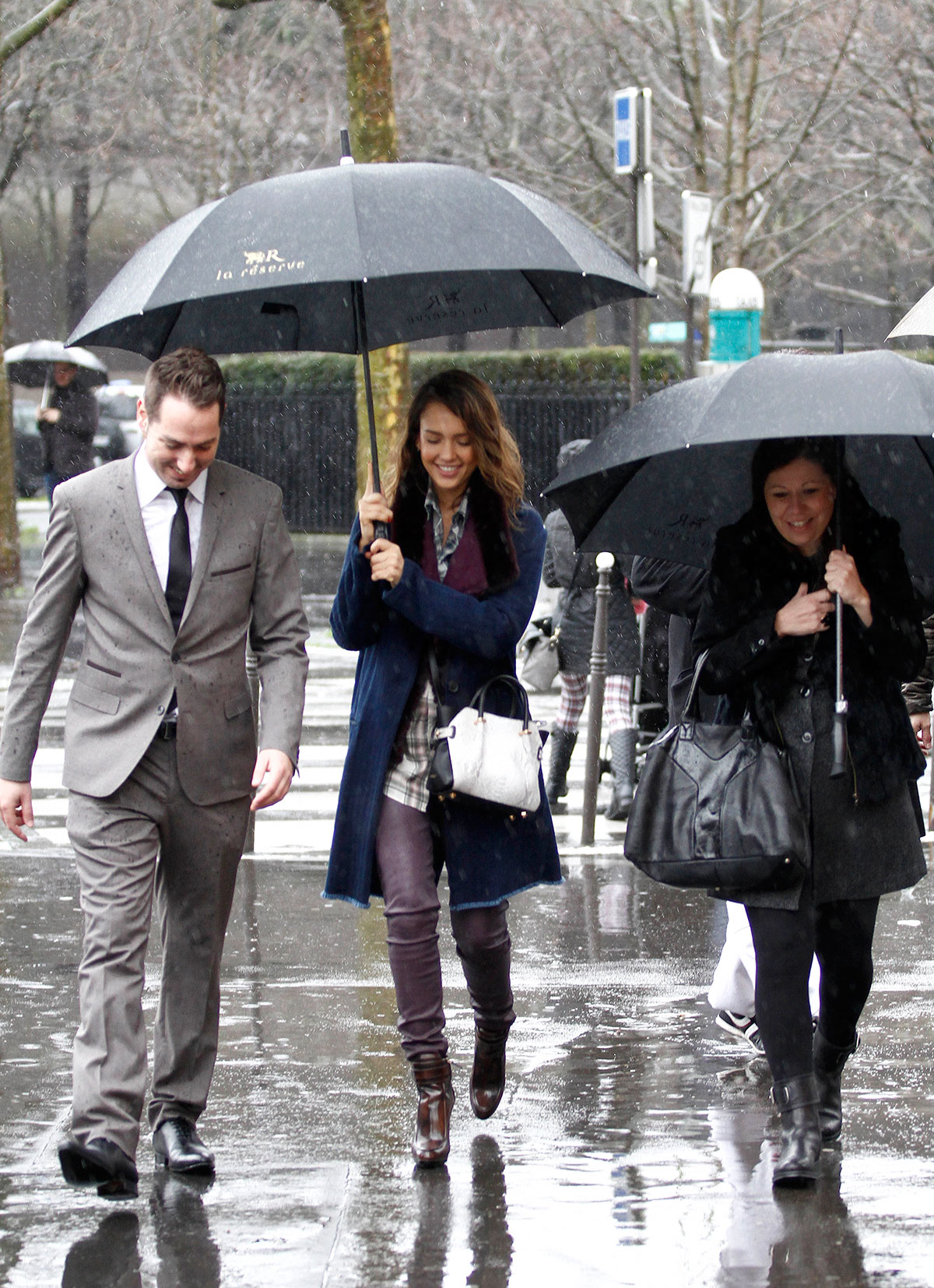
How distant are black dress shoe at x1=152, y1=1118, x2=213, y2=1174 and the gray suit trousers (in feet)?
0.09

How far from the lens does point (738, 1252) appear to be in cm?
389

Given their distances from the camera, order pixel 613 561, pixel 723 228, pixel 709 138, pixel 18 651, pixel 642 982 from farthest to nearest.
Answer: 1. pixel 709 138
2. pixel 723 228
3. pixel 613 561
4. pixel 642 982
5. pixel 18 651

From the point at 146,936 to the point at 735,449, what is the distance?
1.87 m

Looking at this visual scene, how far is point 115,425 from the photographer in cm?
3203

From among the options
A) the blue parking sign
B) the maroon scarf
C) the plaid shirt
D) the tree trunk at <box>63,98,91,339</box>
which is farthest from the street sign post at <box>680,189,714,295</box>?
the tree trunk at <box>63,98,91,339</box>

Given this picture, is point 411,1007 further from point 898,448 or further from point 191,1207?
point 898,448

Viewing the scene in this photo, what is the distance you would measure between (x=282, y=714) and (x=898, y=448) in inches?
64.1

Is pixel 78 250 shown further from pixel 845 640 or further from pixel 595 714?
pixel 845 640

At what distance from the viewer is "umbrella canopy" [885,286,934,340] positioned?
610 centimetres

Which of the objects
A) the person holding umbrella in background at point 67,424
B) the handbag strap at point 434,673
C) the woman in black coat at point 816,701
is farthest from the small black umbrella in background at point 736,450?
the person holding umbrella in background at point 67,424

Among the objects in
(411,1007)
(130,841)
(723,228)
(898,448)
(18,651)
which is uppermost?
(723,228)

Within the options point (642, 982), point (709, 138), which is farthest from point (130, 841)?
point (709, 138)

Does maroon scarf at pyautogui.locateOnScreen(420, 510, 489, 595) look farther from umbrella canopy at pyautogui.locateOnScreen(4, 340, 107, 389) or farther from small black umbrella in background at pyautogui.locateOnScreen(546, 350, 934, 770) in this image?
umbrella canopy at pyautogui.locateOnScreen(4, 340, 107, 389)

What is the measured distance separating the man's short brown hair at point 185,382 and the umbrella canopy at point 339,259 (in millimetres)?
142
